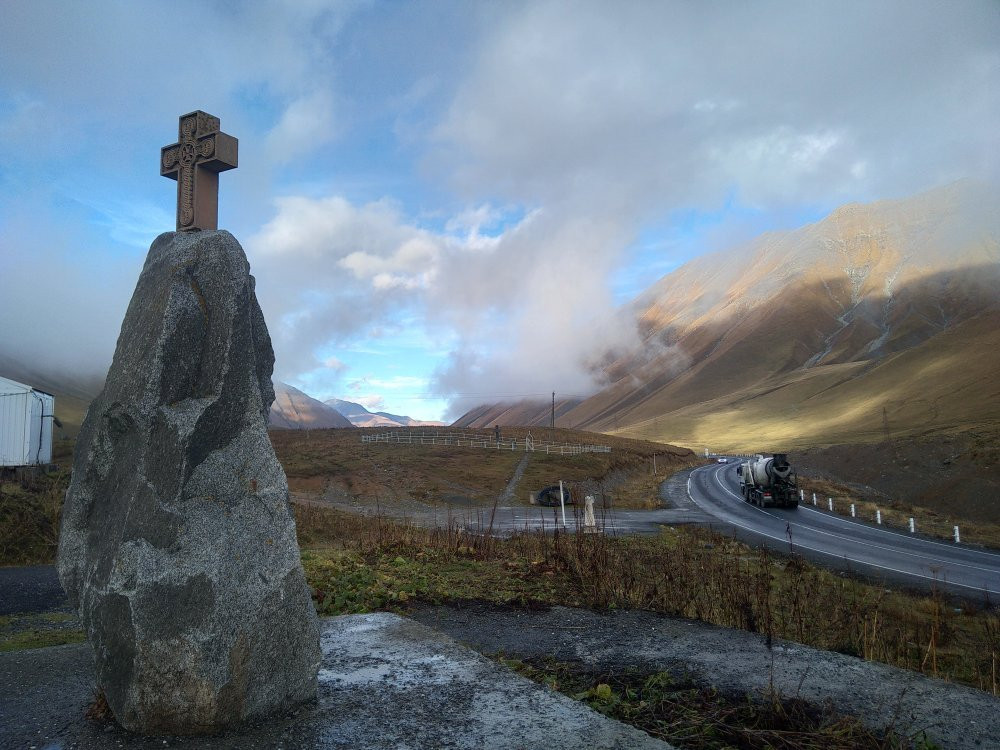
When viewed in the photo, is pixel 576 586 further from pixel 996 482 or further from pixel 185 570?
pixel 996 482

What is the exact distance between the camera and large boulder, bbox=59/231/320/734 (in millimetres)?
4043

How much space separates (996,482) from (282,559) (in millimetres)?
47391

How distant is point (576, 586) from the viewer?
29.7ft

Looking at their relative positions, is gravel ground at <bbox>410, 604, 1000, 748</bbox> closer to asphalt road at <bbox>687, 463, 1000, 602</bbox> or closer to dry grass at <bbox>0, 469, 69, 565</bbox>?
asphalt road at <bbox>687, 463, 1000, 602</bbox>

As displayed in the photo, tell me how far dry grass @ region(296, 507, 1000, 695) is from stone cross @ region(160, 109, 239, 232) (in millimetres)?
4547

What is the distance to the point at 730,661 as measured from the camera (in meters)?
5.77

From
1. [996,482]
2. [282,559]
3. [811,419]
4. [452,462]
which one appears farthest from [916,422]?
[282,559]

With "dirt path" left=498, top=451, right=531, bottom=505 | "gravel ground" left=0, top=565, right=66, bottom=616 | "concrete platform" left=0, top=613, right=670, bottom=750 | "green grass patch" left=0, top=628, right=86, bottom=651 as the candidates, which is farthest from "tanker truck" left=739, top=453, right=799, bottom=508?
"green grass patch" left=0, top=628, right=86, bottom=651

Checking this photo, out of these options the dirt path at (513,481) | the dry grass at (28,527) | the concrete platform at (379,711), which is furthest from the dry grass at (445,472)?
the concrete platform at (379,711)

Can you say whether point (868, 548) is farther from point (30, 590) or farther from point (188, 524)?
point (188, 524)

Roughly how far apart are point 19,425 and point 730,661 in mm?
34052

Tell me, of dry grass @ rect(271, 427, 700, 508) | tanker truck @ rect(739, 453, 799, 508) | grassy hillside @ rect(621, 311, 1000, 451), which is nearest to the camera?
tanker truck @ rect(739, 453, 799, 508)

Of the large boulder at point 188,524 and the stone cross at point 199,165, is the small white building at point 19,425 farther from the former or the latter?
the large boulder at point 188,524

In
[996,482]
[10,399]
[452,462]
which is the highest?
[10,399]
